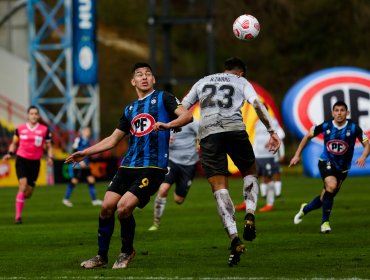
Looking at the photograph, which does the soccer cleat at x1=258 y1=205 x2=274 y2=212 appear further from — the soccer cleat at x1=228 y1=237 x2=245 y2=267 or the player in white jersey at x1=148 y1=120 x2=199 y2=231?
the soccer cleat at x1=228 y1=237 x2=245 y2=267

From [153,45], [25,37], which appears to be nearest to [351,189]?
[153,45]

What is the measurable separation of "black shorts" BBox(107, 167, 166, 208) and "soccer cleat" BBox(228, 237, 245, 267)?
3.47ft

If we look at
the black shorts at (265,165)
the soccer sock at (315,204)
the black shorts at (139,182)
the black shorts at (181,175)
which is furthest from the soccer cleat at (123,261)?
the black shorts at (265,165)

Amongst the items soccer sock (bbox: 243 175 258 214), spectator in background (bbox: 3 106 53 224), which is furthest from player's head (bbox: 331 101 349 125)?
spectator in background (bbox: 3 106 53 224)

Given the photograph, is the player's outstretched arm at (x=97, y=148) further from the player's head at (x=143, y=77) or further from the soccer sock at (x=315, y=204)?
the soccer sock at (x=315, y=204)

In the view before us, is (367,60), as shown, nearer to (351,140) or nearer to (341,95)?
(341,95)

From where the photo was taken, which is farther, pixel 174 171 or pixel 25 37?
pixel 25 37

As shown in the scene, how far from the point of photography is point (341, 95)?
123 ft

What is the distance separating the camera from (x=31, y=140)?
20578 millimetres

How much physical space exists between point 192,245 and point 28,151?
634 centimetres

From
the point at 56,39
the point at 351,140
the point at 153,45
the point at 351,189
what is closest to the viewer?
the point at 351,140

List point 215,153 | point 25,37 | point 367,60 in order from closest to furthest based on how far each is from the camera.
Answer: point 215,153, point 25,37, point 367,60

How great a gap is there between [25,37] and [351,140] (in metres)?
36.5

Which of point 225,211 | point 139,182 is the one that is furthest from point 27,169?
point 139,182
